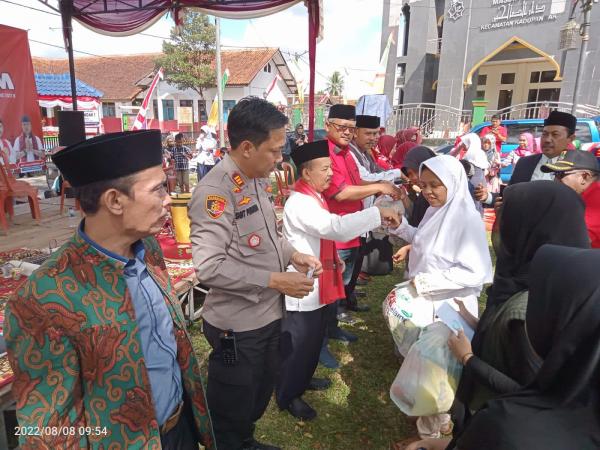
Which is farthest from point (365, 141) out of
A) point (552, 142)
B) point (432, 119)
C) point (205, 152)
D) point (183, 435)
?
point (432, 119)

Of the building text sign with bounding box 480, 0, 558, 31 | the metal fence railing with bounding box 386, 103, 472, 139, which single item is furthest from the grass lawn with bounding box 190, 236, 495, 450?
the building text sign with bounding box 480, 0, 558, 31

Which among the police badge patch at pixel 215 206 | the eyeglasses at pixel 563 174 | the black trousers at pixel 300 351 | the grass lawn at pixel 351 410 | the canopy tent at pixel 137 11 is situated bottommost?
the grass lawn at pixel 351 410

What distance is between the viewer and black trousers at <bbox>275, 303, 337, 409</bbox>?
8.34 ft

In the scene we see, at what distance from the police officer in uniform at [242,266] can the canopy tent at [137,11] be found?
11.3 feet

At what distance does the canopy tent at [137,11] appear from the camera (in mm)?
5609

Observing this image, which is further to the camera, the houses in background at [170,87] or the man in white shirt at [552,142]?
the houses in background at [170,87]

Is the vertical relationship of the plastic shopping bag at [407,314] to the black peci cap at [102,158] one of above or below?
below

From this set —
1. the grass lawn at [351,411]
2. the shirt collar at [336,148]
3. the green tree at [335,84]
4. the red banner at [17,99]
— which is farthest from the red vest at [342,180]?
the green tree at [335,84]

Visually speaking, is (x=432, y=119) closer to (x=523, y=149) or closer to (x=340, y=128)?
(x=523, y=149)

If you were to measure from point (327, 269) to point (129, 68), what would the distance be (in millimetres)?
35456

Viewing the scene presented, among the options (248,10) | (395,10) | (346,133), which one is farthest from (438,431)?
(395,10)

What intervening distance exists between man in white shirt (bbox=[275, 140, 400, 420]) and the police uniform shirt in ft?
1.40

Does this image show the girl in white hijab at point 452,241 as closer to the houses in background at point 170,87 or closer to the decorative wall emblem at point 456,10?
the decorative wall emblem at point 456,10

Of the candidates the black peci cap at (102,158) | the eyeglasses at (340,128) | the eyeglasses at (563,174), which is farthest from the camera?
the eyeglasses at (340,128)
